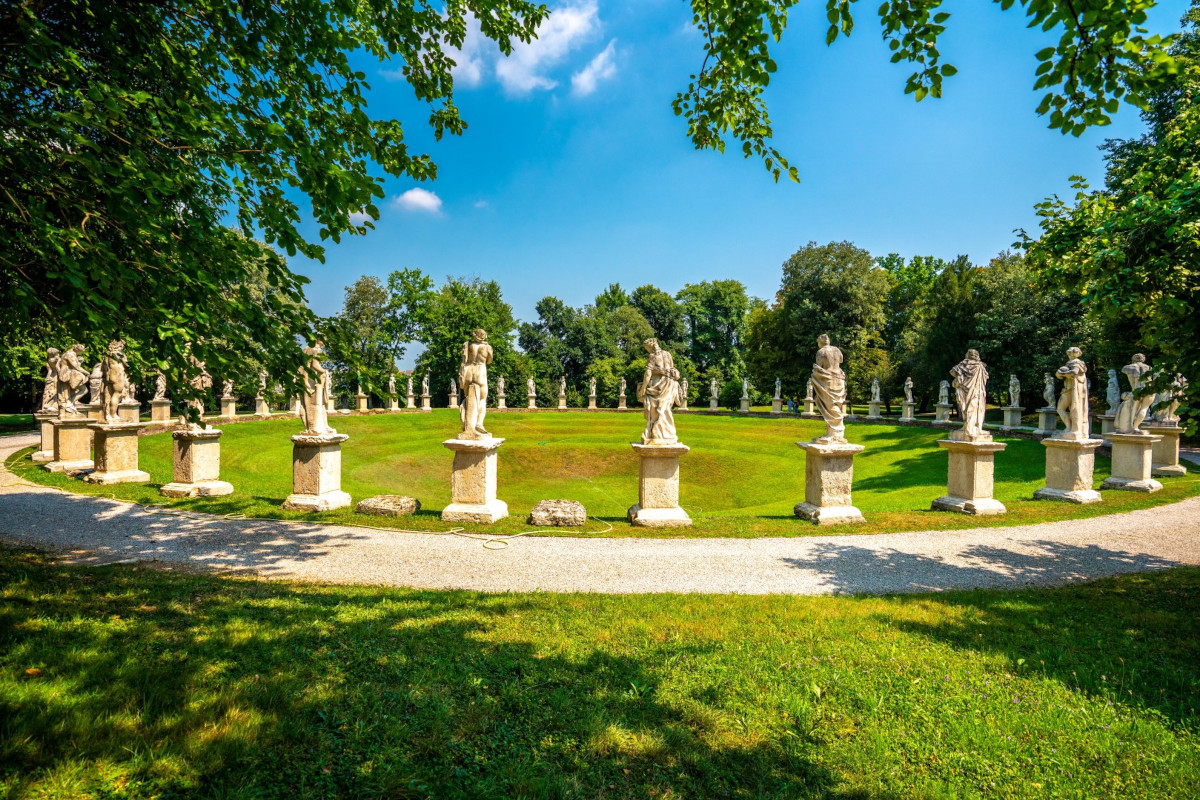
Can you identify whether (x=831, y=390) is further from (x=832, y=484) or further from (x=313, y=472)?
(x=313, y=472)

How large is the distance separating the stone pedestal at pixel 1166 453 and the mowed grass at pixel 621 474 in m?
0.89

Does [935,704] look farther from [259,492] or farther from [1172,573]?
[259,492]

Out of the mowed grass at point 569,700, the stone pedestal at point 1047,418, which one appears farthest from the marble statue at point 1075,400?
the stone pedestal at point 1047,418

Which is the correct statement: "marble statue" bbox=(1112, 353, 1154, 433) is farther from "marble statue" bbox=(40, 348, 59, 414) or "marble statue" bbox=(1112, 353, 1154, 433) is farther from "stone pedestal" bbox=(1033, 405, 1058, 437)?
"marble statue" bbox=(40, 348, 59, 414)

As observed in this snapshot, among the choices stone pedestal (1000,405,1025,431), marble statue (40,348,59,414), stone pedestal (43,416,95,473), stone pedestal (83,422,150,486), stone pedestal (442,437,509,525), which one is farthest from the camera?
stone pedestal (1000,405,1025,431)

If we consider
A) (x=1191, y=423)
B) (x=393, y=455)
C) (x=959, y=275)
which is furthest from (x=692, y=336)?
(x=1191, y=423)

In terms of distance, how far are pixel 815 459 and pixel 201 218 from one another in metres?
8.94

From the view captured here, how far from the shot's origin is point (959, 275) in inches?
1282

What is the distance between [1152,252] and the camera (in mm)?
5359

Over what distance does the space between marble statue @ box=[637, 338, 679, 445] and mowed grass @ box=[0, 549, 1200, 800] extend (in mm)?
4202

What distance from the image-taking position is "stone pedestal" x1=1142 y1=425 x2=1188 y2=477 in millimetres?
13781

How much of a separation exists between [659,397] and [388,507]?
509cm

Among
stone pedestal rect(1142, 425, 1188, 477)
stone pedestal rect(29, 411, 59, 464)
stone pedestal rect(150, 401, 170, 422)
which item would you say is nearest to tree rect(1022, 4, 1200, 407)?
stone pedestal rect(1142, 425, 1188, 477)

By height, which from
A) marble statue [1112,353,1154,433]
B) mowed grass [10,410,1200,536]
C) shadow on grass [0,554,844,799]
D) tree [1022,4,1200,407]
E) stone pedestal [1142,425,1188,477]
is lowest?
mowed grass [10,410,1200,536]
